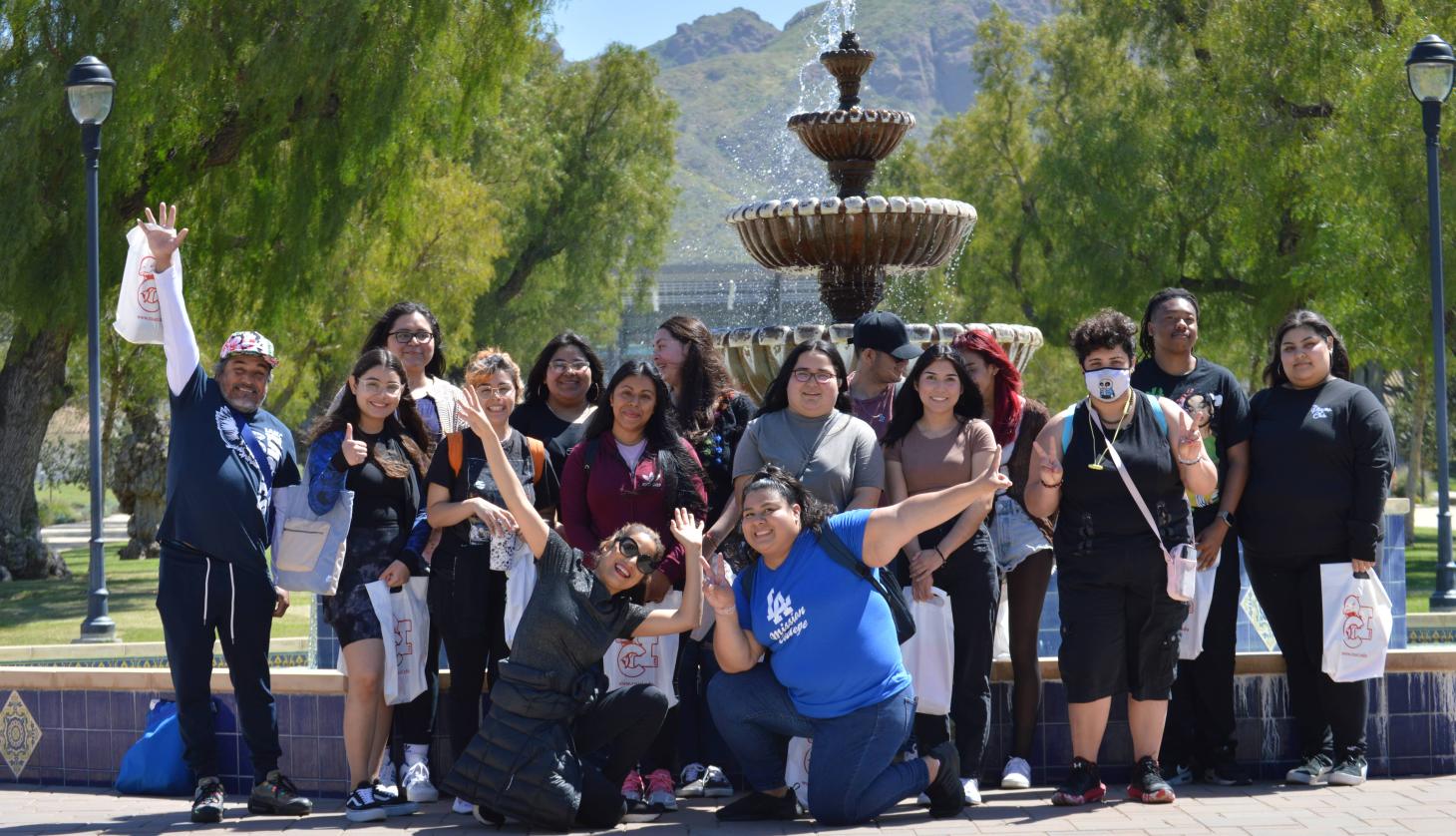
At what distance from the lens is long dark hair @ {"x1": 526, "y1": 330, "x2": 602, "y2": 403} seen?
7492 millimetres

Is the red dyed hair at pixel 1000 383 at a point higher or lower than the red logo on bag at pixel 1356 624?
higher

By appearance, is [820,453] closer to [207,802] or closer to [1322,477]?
[1322,477]

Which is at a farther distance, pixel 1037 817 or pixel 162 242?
pixel 162 242

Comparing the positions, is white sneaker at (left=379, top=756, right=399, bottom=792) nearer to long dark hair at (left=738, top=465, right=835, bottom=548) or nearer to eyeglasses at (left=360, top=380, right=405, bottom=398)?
eyeglasses at (left=360, top=380, right=405, bottom=398)

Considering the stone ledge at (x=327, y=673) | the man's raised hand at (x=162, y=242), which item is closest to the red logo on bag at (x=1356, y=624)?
the stone ledge at (x=327, y=673)

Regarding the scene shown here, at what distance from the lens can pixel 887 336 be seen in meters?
7.41

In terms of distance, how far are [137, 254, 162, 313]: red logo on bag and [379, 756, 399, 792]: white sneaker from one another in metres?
2.07

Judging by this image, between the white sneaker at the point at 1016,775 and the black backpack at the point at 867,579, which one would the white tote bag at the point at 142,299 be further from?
the white sneaker at the point at 1016,775

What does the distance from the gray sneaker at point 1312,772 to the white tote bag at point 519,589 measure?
10.6 feet

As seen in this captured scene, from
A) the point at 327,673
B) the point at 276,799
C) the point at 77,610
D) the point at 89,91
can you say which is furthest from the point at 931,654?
the point at 77,610

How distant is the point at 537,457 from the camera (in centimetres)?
709

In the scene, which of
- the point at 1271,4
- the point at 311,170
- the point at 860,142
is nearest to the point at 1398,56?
the point at 1271,4

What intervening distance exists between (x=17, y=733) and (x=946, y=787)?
14.0 ft

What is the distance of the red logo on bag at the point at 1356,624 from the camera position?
22.5ft
